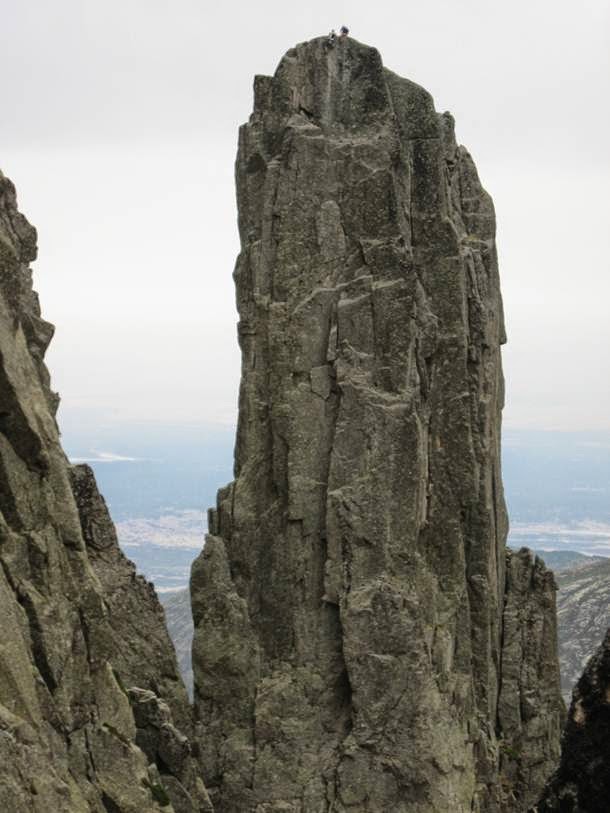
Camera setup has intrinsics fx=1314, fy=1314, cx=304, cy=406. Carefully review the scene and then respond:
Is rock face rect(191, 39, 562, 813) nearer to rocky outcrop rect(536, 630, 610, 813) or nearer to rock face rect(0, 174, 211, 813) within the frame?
rock face rect(0, 174, 211, 813)

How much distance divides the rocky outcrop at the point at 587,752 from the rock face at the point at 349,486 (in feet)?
129

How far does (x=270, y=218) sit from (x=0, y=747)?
3524cm

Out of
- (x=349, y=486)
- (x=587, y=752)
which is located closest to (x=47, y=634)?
(x=349, y=486)

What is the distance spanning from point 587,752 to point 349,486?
40.7 m

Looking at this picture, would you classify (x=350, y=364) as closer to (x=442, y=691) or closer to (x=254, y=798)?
(x=442, y=691)

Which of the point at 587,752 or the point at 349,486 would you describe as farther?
the point at 349,486

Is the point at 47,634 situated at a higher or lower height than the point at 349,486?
lower

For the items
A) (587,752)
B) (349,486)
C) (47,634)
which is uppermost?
(349,486)

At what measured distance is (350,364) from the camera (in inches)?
2494

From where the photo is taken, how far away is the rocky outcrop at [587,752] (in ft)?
72.2

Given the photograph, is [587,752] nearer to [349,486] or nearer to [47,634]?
[47,634]

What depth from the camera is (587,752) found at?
2233 cm

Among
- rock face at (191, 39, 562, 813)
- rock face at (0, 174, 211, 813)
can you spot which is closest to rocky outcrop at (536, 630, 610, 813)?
rock face at (0, 174, 211, 813)

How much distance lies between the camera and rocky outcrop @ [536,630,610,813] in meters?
22.0
